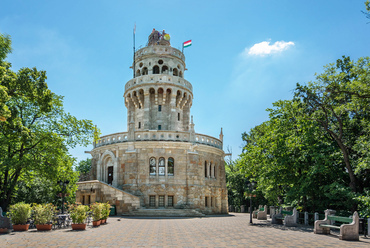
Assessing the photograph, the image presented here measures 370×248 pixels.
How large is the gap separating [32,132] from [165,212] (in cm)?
1409

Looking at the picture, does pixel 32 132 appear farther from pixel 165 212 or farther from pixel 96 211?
pixel 165 212

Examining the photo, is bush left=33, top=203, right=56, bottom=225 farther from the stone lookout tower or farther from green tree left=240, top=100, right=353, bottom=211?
green tree left=240, top=100, right=353, bottom=211

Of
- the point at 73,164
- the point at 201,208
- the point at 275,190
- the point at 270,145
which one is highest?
the point at 270,145

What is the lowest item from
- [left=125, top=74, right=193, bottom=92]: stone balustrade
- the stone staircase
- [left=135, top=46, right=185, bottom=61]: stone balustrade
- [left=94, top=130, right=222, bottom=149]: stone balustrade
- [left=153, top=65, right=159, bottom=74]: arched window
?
the stone staircase

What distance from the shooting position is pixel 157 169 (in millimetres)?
31891

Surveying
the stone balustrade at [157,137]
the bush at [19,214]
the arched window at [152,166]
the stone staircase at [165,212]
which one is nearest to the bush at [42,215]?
the bush at [19,214]

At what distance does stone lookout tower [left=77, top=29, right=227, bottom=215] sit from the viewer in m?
30.1

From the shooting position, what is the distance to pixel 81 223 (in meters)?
16.7

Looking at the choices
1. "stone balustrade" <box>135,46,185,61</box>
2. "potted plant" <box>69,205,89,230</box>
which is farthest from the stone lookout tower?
"potted plant" <box>69,205,89,230</box>

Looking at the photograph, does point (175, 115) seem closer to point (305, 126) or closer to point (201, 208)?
point (201, 208)

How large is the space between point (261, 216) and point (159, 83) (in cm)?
2019

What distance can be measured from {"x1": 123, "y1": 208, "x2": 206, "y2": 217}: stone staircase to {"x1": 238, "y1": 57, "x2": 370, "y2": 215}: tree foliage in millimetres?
8498

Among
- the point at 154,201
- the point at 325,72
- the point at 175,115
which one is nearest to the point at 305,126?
the point at 325,72

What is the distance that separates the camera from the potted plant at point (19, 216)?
1600 cm
